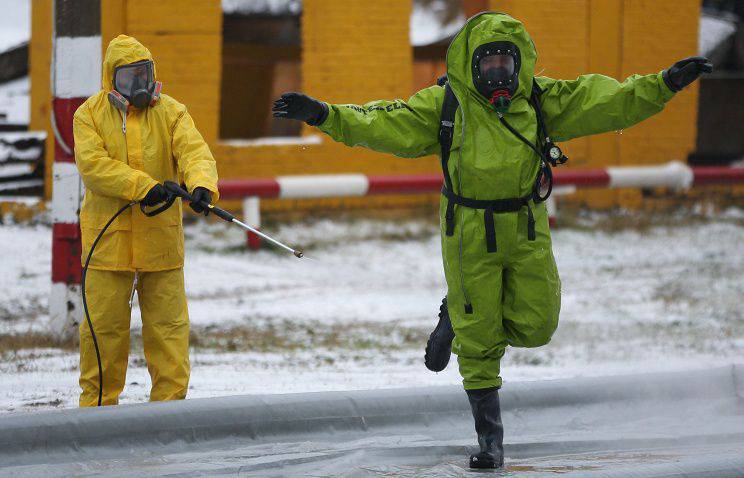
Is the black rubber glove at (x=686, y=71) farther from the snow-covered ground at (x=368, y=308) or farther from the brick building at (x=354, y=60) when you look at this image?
the brick building at (x=354, y=60)

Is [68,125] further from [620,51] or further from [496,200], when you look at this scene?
[620,51]

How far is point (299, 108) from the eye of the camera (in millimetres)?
4625

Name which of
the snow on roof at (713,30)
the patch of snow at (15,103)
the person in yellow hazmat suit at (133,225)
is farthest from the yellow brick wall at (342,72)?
the person in yellow hazmat suit at (133,225)

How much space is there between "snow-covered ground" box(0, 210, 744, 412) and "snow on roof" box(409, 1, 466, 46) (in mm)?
1858

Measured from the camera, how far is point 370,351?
762 centimetres

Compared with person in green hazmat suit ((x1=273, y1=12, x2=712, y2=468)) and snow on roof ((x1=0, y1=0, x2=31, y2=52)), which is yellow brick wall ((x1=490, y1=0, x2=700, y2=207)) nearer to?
snow on roof ((x1=0, y1=0, x2=31, y2=52))

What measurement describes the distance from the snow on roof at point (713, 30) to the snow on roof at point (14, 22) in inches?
280

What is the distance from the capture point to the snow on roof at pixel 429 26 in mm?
12172

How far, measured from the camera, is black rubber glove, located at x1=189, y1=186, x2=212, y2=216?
5137 mm

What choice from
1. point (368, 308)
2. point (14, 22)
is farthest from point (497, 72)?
point (14, 22)

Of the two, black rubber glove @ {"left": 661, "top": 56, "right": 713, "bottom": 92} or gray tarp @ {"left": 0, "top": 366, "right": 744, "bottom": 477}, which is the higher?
black rubber glove @ {"left": 661, "top": 56, "right": 713, "bottom": 92}

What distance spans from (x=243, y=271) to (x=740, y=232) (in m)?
5.42

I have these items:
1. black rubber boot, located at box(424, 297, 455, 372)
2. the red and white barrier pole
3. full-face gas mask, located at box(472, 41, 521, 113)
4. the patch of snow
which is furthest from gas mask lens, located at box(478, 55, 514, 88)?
the patch of snow

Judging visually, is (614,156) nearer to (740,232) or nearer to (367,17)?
(740,232)
